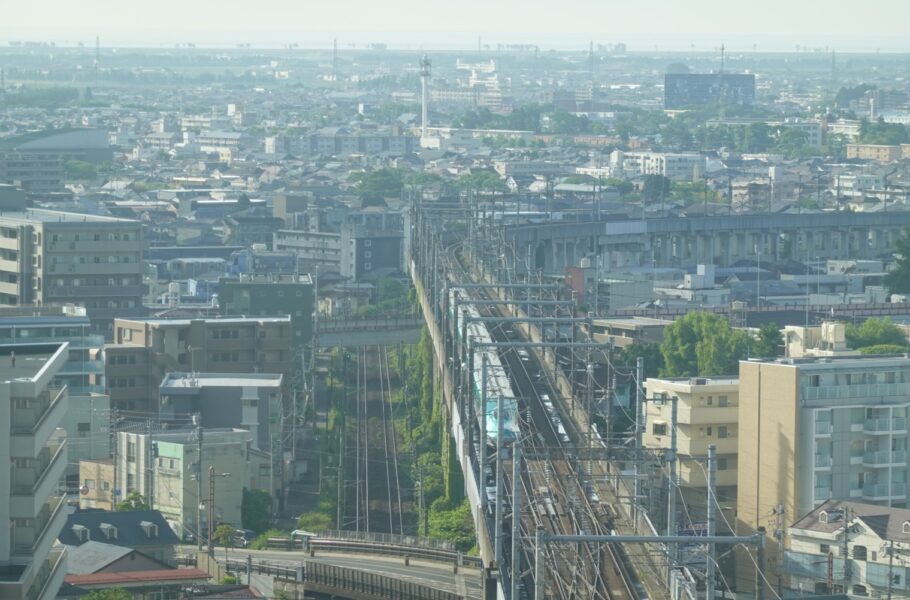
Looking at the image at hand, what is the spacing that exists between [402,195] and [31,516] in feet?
122

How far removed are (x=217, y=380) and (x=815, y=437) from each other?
565cm

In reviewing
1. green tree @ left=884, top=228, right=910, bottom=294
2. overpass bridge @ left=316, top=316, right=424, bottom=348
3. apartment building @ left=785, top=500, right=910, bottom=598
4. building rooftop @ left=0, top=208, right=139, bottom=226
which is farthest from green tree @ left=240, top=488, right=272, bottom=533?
green tree @ left=884, top=228, right=910, bottom=294

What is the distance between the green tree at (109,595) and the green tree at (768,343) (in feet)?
29.5

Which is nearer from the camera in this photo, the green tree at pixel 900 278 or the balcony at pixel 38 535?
the balcony at pixel 38 535

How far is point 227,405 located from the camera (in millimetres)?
17453

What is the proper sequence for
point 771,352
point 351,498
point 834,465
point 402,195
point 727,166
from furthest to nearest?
point 727,166, point 402,195, point 771,352, point 351,498, point 834,465

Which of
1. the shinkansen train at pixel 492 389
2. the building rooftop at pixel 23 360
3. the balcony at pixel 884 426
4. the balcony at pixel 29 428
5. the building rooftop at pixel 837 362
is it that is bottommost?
the balcony at pixel 884 426

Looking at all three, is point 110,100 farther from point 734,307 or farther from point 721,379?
point 721,379

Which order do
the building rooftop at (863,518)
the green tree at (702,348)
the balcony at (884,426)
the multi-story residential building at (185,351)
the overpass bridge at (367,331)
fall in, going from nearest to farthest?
the building rooftop at (863,518) → the balcony at (884,426) → the multi-story residential building at (185,351) → the green tree at (702,348) → the overpass bridge at (367,331)

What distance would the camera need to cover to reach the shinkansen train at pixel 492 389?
43.3 ft

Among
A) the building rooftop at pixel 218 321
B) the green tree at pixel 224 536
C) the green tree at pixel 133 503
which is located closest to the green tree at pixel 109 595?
the green tree at pixel 224 536

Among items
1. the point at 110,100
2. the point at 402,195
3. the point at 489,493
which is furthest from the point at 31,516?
the point at 110,100

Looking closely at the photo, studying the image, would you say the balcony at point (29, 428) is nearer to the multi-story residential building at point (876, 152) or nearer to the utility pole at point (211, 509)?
the utility pole at point (211, 509)

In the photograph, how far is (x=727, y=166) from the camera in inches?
2200
